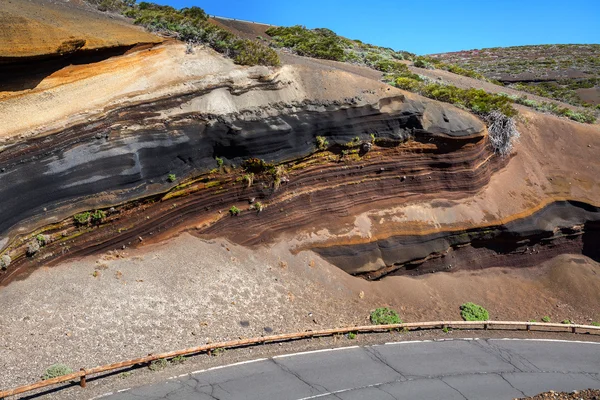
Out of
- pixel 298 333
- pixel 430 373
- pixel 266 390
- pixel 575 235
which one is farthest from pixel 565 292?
pixel 266 390

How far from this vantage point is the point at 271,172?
Result: 15898 millimetres

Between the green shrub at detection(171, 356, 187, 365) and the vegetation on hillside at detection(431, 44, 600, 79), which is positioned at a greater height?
the vegetation on hillside at detection(431, 44, 600, 79)

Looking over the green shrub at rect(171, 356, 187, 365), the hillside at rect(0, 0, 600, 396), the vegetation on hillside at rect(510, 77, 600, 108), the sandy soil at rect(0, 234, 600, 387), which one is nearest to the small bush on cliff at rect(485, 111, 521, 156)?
the hillside at rect(0, 0, 600, 396)

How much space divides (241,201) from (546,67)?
164 ft

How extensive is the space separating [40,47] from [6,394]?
8.18 metres

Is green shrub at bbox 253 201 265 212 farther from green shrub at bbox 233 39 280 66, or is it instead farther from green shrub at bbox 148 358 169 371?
green shrub at bbox 148 358 169 371

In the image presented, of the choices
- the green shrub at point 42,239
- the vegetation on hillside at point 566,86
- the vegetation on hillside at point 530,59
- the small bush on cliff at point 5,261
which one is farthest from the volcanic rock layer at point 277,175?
the vegetation on hillside at point 530,59

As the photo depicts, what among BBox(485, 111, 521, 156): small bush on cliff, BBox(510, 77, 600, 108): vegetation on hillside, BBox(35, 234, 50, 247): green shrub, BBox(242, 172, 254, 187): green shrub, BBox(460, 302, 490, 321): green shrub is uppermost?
BBox(510, 77, 600, 108): vegetation on hillside

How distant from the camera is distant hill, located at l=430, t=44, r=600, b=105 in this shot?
44.9 m

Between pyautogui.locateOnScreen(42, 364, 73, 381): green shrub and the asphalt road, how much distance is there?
113cm

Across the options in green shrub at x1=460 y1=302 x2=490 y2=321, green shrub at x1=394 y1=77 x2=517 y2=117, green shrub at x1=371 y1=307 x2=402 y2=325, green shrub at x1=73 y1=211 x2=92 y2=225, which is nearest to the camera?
green shrub at x1=73 y1=211 x2=92 y2=225

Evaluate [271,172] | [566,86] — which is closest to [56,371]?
[271,172]

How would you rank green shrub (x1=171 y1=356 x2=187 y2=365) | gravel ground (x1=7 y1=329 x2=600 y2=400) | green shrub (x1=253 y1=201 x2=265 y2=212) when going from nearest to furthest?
1. gravel ground (x1=7 y1=329 x2=600 y2=400)
2. green shrub (x1=171 y1=356 x2=187 y2=365)
3. green shrub (x1=253 y1=201 x2=265 y2=212)

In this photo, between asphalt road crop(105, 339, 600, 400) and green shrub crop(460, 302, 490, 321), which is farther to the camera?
green shrub crop(460, 302, 490, 321)
